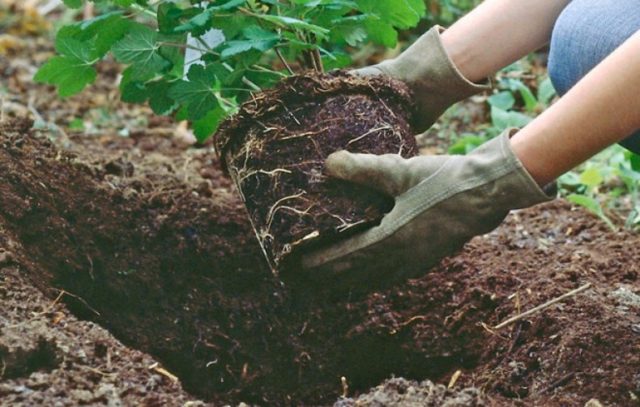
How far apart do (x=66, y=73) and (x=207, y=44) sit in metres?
0.34

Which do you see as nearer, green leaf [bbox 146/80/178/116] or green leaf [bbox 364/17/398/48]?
green leaf [bbox 364/17/398/48]

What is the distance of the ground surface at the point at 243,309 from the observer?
1.85m

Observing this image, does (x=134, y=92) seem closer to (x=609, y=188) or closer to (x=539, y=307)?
(x=539, y=307)

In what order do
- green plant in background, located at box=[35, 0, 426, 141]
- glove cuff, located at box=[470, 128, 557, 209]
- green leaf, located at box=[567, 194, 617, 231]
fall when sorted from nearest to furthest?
1. glove cuff, located at box=[470, 128, 557, 209]
2. green plant in background, located at box=[35, 0, 426, 141]
3. green leaf, located at box=[567, 194, 617, 231]

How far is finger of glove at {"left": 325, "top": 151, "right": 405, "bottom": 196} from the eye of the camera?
1815mm

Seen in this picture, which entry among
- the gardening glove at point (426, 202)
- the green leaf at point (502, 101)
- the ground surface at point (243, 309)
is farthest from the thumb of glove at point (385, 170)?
the green leaf at point (502, 101)

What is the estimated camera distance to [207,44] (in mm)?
2148

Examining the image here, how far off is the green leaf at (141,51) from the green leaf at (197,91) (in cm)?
6

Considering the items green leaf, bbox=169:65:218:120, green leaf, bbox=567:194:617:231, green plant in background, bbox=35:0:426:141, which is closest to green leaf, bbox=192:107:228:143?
green plant in background, bbox=35:0:426:141

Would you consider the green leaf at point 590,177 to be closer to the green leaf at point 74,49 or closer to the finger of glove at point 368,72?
the finger of glove at point 368,72

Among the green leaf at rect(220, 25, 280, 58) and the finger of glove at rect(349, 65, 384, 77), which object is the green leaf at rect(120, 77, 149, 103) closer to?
the green leaf at rect(220, 25, 280, 58)

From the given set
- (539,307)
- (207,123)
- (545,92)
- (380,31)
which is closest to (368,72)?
(380,31)

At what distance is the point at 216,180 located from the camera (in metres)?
3.05

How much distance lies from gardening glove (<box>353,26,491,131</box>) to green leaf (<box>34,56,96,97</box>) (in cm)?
64
